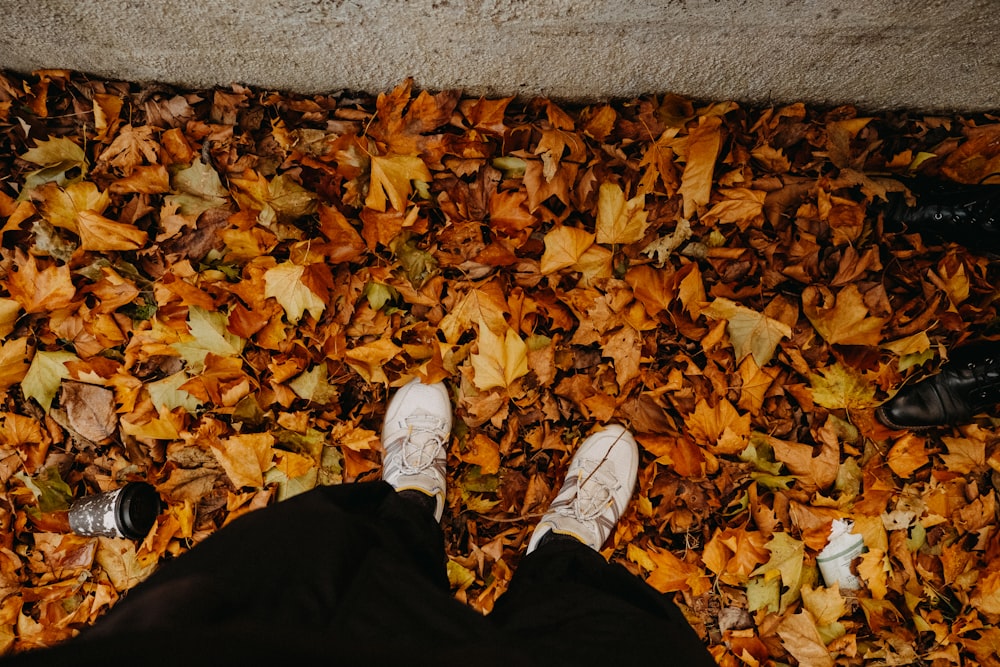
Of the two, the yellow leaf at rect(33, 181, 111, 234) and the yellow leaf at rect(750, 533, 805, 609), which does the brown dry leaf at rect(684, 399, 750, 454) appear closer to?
the yellow leaf at rect(750, 533, 805, 609)

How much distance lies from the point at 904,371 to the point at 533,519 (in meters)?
1.18

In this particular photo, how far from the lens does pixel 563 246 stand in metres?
1.58

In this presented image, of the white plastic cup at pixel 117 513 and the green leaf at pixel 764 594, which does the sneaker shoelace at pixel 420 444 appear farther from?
the green leaf at pixel 764 594

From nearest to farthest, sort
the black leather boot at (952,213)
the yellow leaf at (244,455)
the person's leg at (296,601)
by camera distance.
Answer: the person's leg at (296,601), the black leather boot at (952,213), the yellow leaf at (244,455)

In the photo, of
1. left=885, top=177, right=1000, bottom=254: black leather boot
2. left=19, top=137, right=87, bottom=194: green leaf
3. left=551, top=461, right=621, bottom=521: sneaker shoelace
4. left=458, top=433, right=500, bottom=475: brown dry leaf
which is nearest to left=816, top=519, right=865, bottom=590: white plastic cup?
left=551, top=461, right=621, bottom=521: sneaker shoelace

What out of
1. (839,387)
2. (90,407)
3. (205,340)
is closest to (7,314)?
(90,407)

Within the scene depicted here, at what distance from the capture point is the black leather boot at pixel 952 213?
1483 mm

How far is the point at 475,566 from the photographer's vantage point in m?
1.62

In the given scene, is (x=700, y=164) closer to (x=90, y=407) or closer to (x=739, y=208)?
(x=739, y=208)

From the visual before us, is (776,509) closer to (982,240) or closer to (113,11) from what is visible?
(982,240)

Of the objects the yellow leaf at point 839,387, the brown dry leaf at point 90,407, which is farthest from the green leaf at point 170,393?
the yellow leaf at point 839,387

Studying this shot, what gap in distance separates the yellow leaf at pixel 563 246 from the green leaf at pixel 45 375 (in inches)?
55.9

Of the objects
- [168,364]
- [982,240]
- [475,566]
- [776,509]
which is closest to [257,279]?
[168,364]

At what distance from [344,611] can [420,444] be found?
0.74 metres
